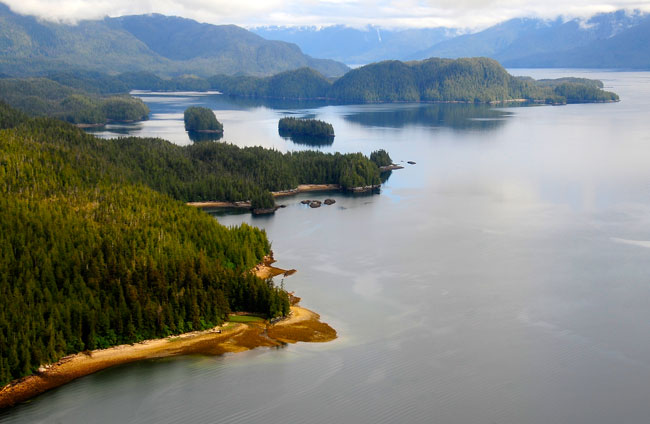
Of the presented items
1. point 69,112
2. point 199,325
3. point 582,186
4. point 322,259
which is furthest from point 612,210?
point 69,112

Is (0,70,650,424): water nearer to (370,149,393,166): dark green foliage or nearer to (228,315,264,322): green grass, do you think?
(228,315,264,322): green grass

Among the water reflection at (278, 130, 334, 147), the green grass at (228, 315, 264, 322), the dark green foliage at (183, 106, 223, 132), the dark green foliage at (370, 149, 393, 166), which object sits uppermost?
the dark green foliage at (183, 106, 223, 132)

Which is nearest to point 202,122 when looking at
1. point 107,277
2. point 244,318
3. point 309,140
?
point 309,140

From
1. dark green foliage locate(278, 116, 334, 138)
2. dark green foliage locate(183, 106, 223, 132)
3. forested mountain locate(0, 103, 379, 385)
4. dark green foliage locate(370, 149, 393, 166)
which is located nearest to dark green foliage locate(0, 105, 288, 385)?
forested mountain locate(0, 103, 379, 385)

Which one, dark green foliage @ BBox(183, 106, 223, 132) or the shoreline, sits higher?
dark green foliage @ BBox(183, 106, 223, 132)

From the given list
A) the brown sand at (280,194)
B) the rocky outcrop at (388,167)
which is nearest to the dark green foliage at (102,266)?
the brown sand at (280,194)

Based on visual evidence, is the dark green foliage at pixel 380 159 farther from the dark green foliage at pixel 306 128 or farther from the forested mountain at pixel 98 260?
the dark green foliage at pixel 306 128

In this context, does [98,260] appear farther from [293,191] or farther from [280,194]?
[293,191]
